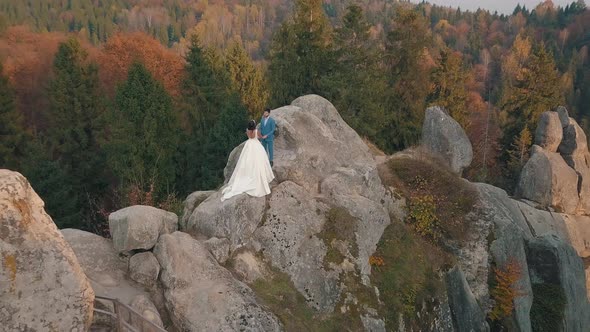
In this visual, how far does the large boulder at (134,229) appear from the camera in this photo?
12.8m

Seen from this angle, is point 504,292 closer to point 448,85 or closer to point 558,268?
point 558,268


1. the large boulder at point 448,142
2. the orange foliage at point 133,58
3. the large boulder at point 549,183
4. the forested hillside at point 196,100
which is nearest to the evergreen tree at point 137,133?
the forested hillside at point 196,100

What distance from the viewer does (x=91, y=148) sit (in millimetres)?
33938

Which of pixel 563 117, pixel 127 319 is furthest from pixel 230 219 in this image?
pixel 563 117

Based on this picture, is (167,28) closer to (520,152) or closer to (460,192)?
(520,152)

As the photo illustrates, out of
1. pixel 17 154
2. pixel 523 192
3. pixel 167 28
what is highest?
pixel 523 192

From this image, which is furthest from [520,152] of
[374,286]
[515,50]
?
[515,50]

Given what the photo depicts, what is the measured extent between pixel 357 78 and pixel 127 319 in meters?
22.4

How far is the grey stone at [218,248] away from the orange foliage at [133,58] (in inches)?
1204

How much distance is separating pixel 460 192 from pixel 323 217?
24.1 ft

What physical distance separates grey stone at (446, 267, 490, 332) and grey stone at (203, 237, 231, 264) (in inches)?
365

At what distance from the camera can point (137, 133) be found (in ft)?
100

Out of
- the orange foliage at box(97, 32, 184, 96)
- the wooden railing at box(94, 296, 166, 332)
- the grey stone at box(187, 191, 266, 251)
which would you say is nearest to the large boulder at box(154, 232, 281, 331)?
the grey stone at box(187, 191, 266, 251)

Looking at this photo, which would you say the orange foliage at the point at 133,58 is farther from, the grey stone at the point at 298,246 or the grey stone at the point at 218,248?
the grey stone at the point at 218,248
